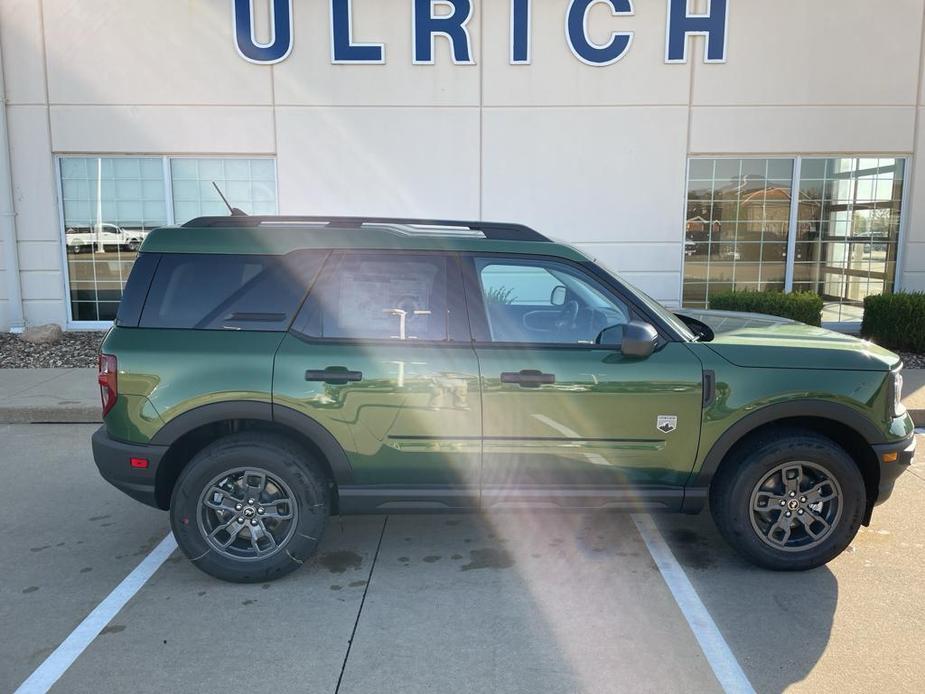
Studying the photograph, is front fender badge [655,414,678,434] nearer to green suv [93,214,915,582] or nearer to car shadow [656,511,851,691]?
green suv [93,214,915,582]

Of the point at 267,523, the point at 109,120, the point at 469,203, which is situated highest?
the point at 109,120

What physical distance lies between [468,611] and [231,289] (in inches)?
80.3

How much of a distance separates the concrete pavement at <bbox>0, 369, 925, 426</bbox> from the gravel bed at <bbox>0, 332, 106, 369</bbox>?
51 centimetres

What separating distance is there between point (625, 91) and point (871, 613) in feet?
25.6

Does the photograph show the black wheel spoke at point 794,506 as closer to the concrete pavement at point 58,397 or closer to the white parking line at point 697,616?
the white parking line at point 697,616

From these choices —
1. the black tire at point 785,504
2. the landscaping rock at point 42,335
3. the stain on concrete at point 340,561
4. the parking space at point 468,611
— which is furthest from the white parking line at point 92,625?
the landscaping rock at point 42,335

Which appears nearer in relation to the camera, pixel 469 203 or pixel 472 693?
pixel 472 693

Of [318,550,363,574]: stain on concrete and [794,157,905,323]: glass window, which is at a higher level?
[794,157,905,323]: glass window

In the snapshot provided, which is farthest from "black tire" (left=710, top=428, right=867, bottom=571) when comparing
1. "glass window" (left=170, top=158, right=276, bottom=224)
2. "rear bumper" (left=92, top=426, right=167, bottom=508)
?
"glass window" (left=170, top=158, right=276, bottom=224)

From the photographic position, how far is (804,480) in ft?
12.0

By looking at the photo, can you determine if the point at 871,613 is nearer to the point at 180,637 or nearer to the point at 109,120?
the point at 180,637

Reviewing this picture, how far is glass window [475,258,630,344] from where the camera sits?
3676 mm

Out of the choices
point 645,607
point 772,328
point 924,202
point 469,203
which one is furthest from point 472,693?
point 924,202

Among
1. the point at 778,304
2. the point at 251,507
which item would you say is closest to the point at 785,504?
the point at 251,507
